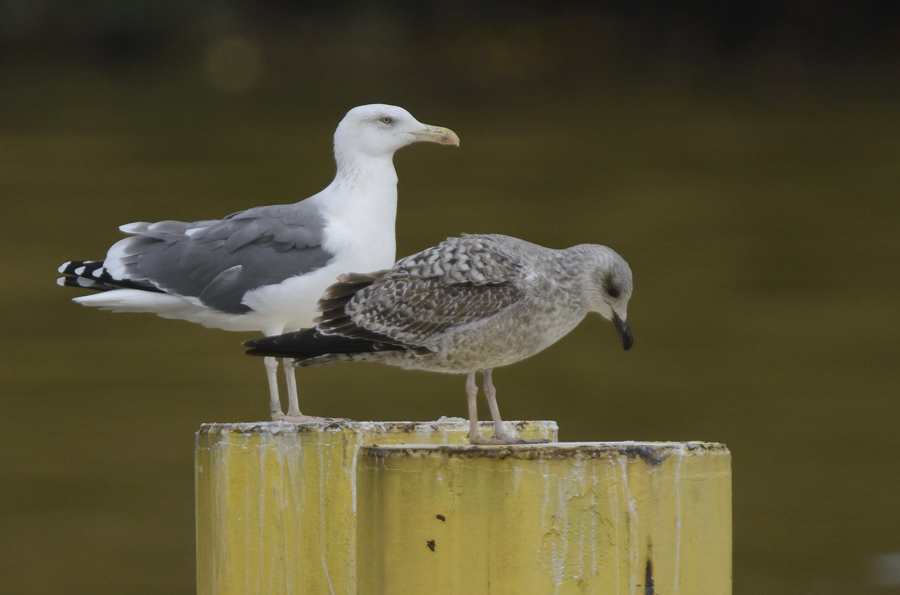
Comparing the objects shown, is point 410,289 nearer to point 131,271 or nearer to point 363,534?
Answer: point 363,534

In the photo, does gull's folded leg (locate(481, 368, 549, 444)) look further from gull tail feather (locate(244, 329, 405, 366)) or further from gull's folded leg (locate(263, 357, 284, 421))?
gull's folded leg (locate(263, 357, 284, 421))

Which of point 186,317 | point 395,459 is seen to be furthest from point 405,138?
point 395,459

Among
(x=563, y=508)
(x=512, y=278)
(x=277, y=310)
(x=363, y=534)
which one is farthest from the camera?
(x=277, y=310)

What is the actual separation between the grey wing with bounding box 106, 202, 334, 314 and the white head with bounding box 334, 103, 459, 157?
27 centimetres

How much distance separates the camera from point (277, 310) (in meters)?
4.14

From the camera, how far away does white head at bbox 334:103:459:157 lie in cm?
420

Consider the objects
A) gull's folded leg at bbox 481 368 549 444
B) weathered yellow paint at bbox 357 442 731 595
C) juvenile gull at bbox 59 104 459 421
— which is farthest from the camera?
juvenile gull at bbox 59 104 459 421

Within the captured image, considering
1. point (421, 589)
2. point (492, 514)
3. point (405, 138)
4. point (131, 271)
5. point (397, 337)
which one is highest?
point (405, 138)

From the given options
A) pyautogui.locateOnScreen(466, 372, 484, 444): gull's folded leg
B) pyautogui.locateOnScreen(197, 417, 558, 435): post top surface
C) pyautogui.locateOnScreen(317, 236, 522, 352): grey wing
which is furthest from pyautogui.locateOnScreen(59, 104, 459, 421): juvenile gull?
pyautogui.locateOnScreen(466, 372, 484, 444): gull's folded leg

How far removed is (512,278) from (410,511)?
2.05 feet

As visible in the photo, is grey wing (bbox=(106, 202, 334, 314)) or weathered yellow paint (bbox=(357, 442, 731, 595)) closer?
weathered yellow paint (bbox=(357, 442, 731, 595))

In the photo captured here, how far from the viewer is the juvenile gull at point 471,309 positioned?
2.89 metres

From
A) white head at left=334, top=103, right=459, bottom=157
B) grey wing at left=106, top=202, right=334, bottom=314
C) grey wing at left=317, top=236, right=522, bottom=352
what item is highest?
white head at left=334, top=103, right=459, bottom=157

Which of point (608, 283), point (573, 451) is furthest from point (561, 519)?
point (608, 283)
